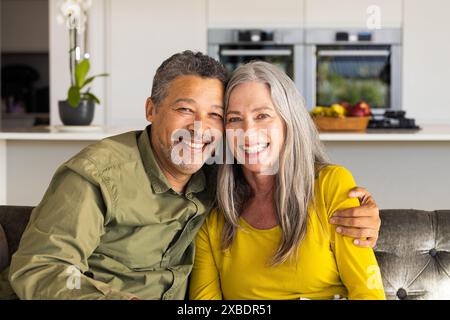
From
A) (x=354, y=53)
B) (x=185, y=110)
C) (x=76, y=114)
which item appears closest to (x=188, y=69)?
(x=185, y=110)

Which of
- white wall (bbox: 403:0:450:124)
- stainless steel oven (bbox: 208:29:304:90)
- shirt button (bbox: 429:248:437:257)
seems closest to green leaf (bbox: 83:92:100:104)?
stainless steel oven (bbox: 208:29:304:90)

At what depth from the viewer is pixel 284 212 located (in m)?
1.60

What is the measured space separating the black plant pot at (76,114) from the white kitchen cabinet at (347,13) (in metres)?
1.98

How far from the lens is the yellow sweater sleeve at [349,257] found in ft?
4.92

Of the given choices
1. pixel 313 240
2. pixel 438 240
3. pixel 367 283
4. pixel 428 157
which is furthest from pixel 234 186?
pixel 428 157

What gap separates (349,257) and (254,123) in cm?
36

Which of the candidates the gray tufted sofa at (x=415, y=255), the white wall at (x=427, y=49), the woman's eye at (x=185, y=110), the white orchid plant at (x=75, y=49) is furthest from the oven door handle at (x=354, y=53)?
the woman's eye at (x=185, y=110)

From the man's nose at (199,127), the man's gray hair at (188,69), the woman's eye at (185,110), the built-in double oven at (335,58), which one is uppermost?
the built-in double oven at (335,58)

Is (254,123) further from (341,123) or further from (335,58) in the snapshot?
(335,58)

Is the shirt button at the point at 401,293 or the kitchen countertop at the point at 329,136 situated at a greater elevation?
the kitchen countertop at the point at 329,136

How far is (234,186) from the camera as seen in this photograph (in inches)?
67.7

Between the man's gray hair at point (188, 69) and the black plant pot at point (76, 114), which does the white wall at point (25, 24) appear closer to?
the black plant pot at point (76, 114)

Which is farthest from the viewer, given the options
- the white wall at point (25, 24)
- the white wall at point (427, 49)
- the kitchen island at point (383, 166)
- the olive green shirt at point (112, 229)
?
the white wall at point (25, 24)

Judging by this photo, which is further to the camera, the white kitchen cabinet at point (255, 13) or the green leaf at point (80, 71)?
the white kitchen cabinet at point (255, 13)
